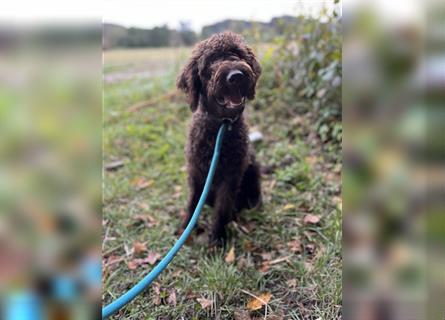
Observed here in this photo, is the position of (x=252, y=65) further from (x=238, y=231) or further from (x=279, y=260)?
(x=279, y=260)

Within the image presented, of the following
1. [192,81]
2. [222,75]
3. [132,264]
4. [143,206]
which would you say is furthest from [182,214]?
[222,75]

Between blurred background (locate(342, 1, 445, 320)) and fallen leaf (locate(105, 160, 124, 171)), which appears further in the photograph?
fallen leaf (locate(105, 160, 124, 171))

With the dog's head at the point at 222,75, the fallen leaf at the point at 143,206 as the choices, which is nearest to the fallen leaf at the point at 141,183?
the fallen leaf at the point at 143,206

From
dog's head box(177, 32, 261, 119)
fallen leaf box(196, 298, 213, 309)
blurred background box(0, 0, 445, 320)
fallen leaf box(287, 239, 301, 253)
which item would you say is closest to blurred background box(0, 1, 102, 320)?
blurred background box(0, 0, 445, 320)

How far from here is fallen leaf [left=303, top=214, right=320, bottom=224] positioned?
302 centimetres

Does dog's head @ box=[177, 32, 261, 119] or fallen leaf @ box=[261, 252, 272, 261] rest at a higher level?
dog's head @ box=[177, 32, 261, 119]

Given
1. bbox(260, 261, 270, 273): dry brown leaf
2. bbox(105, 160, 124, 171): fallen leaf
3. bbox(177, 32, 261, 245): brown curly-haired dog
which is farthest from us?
bbox(105, 160, 124, 171): fallen leaf

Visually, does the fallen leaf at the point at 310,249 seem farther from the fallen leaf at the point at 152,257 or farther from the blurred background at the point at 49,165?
the blurred background at the point at 49,165

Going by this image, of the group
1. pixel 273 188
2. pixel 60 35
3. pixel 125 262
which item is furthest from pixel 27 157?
pixel 273 188

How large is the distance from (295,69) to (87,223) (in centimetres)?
499

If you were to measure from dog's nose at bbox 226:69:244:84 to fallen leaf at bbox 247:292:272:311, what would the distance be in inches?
52.7

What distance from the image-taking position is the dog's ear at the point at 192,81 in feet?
8.59

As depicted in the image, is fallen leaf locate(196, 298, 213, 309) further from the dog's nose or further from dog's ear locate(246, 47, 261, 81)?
dog's ear locate(246, 47, 261, 81)

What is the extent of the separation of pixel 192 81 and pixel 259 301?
60.0 inches
